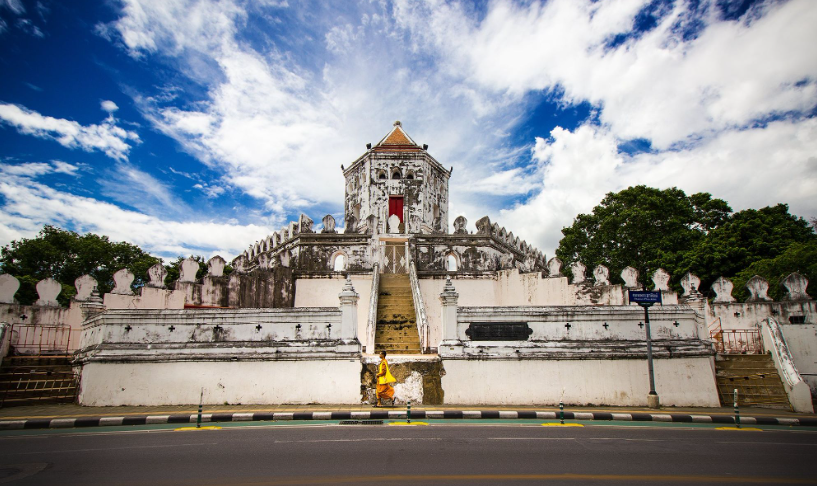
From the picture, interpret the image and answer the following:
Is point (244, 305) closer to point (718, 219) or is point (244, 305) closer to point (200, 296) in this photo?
point (200, 296)

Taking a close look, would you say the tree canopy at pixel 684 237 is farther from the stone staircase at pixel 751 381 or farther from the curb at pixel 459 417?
the curb at pixel 459 417

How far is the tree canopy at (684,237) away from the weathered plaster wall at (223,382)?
21.7 metres

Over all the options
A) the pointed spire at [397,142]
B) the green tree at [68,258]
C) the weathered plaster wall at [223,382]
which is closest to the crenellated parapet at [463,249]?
the pointed spire at [397,142]

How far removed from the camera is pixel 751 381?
13688mm

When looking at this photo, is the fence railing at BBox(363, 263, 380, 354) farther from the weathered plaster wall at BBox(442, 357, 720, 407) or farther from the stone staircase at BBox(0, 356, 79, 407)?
the stone staircase at BBox(0, 356, 79, 407)

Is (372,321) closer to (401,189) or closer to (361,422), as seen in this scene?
(361,422)

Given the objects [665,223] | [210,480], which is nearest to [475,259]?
[665,223]

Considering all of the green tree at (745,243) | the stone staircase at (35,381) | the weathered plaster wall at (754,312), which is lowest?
the stone staircase at (35,381)

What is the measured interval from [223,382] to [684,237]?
28.5 meters

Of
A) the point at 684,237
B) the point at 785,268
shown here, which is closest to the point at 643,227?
→ the point at 684,237

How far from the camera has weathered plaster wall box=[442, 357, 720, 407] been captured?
12.4m

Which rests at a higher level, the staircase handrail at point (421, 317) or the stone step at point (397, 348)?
the staircase handrail at point (421, 317)

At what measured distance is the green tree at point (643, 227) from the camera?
101 ft

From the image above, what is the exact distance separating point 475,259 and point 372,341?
10.7 meters
